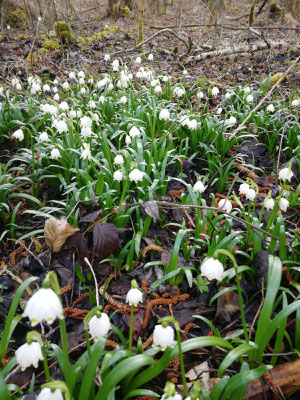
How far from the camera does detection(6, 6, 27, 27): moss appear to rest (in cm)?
1128

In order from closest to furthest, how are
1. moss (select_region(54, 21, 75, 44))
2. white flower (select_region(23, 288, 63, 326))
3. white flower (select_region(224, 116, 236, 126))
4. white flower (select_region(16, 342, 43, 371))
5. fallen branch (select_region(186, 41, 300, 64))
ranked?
1. white flower (select_region(23, 288, 63, 326))
2. white flower (select_region(16, 342, 43, 371))
3. white flower (select_region(224, 116, 236, 126))
4. fallen branch (select_region(186, 41, 300, 64))
5. moss (select_region(54, 21, 75, 44))

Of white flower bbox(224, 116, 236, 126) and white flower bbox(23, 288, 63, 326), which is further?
white flower bbox(224, 116, 236, 126)

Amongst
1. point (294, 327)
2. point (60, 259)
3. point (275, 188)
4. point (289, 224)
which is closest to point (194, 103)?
point (275, 188)

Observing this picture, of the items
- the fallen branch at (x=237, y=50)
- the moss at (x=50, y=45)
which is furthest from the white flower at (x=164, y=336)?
the moss at (x=50, y=45)

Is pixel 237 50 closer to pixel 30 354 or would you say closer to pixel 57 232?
pixel 57 232

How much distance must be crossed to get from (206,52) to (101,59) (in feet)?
9.27

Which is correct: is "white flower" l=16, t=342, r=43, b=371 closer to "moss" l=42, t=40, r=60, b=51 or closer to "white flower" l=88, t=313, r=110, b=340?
"white flower" l=88, t=313, r=110, b=340

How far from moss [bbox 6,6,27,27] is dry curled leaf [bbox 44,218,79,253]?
12.1 metres

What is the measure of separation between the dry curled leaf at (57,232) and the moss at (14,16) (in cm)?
1208

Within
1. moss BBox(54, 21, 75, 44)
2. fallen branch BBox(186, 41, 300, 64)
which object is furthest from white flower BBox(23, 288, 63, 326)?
moss BBox(54, 21, 75, 44)

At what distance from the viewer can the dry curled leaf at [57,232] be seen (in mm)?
2258

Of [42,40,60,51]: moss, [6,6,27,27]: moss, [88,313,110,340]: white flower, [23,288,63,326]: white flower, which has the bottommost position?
[88,313,110,340]: white flower

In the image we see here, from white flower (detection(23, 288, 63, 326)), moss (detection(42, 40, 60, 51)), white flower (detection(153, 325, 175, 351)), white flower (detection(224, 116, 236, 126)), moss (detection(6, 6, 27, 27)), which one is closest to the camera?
white flower (detection(23, 288, 63, 326))

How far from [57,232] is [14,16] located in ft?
41.1
